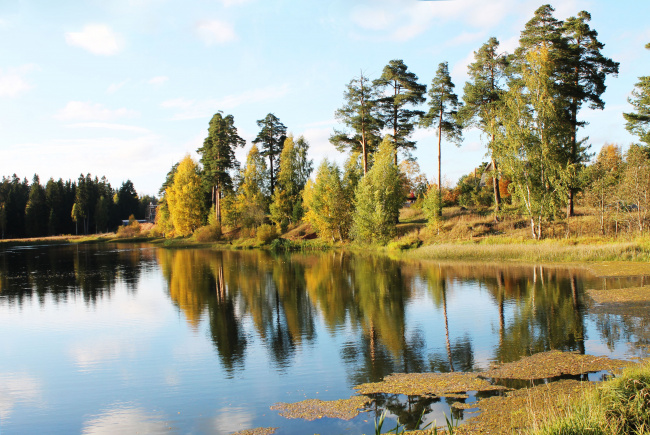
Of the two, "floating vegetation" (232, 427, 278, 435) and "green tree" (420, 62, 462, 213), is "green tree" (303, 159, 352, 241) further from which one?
"floating vegetation" (232, 427, 278, 435)

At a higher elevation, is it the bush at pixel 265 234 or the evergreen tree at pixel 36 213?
the evergreen tree at pixel 36 213

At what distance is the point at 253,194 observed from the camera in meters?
59.2

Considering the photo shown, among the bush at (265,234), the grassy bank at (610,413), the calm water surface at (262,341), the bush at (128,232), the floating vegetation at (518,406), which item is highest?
the bush at (128,232)

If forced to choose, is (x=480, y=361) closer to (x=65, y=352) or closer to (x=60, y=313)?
(x=65, y=352)

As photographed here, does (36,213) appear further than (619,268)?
Yes

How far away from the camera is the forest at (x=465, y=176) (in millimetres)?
32719

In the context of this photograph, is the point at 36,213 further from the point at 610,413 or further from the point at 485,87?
the point at 610,413

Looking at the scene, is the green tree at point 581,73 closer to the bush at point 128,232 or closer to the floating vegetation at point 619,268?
the floating vegetation at point 619,268

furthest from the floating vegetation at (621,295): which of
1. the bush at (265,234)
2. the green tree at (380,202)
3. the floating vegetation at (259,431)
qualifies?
the bush at (265,234)

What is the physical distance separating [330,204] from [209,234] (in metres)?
20.9

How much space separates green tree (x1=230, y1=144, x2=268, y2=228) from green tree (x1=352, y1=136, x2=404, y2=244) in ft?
61.0

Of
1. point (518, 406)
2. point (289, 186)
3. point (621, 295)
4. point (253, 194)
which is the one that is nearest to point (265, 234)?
point (253, 194)

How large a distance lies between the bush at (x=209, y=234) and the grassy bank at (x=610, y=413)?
186 feet

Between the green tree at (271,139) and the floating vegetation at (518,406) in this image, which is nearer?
the floating vegetation at (518,406)
